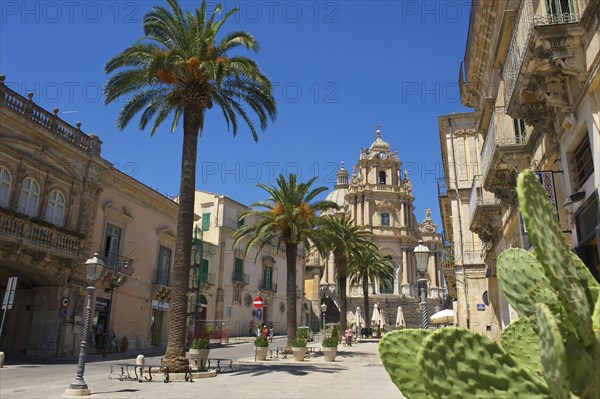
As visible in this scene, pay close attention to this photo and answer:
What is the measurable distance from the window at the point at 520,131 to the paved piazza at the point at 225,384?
751cm

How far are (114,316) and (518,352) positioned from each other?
1039 inches

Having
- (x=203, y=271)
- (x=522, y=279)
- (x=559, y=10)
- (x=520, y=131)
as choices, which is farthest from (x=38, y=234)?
(x=522, y=279)

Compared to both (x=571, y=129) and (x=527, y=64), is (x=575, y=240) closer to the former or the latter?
(x=571, y=129)

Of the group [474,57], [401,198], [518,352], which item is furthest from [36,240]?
[401,198]

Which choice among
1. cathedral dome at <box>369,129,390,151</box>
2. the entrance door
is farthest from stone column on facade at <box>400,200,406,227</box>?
the entrance door

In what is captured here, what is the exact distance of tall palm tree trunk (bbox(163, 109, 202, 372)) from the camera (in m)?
16.0

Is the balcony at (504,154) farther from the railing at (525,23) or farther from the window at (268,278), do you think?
the window at (268,278)

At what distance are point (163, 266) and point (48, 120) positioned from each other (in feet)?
39.4

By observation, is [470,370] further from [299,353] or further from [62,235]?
[62,235]

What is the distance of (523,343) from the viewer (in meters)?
3.95

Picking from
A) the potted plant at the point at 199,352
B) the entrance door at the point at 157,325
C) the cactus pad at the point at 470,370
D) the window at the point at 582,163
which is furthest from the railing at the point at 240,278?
the cactus pad at the point at 470,370

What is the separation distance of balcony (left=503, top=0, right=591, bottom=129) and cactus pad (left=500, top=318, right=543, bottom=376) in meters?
6.62

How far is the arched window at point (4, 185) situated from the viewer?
68.4 ft

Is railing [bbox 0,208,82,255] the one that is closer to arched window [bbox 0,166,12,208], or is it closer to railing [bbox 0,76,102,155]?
arched window [bbox 0,166,12,208]
